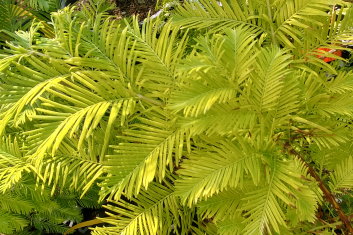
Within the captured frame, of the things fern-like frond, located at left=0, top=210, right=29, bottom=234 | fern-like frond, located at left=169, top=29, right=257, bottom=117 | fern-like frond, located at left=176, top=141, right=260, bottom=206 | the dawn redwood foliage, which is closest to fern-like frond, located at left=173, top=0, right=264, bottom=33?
the dawn redwood foliage

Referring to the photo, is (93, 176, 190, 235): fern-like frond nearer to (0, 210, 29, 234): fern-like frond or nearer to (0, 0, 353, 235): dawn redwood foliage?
(0, 0, 353, 235): dawn redwood foliage

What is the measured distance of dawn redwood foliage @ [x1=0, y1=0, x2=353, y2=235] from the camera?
34.1 inches

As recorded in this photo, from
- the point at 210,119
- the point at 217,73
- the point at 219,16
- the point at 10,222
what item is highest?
the point at 219,16

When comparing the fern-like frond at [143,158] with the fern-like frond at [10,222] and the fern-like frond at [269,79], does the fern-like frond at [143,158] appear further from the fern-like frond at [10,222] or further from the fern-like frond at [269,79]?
the fern-like frond at [10,222]

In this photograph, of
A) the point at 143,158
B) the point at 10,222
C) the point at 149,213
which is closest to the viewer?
the point at 143,158

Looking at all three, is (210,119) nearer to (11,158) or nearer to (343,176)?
(343,176)

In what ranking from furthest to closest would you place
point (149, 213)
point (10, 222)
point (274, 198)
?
point (10, 222) → point (149, 213) → point (274, 198)

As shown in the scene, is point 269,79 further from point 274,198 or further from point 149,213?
point 149,213

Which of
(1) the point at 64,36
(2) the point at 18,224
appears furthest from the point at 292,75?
(2) the point at 18,224

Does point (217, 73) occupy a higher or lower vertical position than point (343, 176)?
higher

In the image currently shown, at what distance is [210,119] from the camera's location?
0.87 meters

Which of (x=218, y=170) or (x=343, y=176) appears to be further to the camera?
(x=343, y=176)

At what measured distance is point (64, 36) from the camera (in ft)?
3.41

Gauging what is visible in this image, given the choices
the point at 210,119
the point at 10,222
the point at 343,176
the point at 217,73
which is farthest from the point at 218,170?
the point at 10,222
